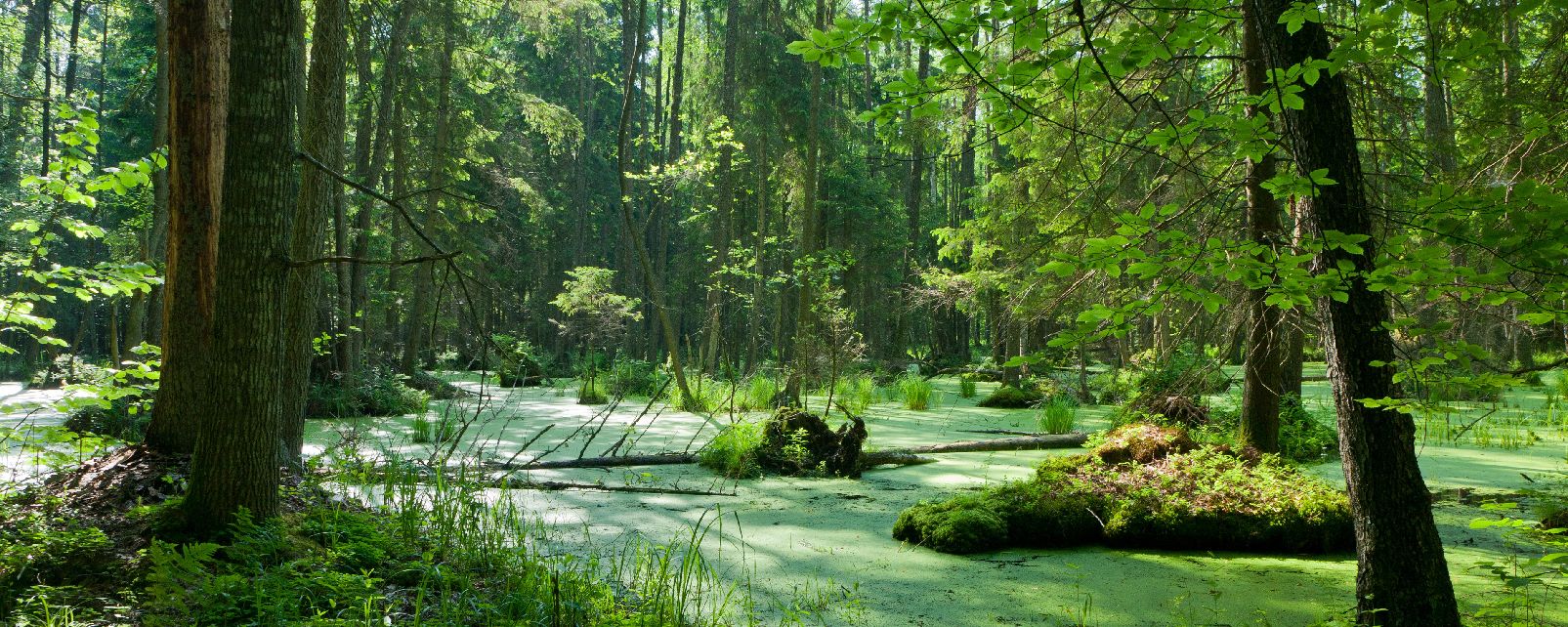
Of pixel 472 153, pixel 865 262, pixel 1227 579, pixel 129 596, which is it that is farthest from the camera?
pixel 865 262

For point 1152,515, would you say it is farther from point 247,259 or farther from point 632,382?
point 632,382

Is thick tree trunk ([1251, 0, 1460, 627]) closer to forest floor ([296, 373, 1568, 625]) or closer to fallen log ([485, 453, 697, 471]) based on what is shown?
forest floor ([296, 373, 1568, 625])

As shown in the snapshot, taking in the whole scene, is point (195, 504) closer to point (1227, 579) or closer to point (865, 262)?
point (1227, 579)

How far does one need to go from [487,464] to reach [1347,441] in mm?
4926

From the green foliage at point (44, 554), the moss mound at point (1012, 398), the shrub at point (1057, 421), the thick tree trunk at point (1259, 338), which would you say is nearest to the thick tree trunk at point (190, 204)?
the green foliage at point (44, 554)

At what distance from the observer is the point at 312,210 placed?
4836mm

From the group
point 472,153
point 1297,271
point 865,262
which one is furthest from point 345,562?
point 865,262

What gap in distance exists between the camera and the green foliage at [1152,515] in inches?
168

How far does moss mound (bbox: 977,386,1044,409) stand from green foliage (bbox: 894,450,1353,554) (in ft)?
24.0

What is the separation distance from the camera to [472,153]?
58.2 feet

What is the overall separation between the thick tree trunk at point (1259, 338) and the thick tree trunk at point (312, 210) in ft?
16.8

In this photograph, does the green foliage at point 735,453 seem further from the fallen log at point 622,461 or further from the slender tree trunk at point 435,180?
the slender tree trunk at point 435,180

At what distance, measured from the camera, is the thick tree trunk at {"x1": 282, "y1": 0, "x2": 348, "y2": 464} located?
4379mm

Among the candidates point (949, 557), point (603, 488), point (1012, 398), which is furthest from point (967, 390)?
point (949, 557)
